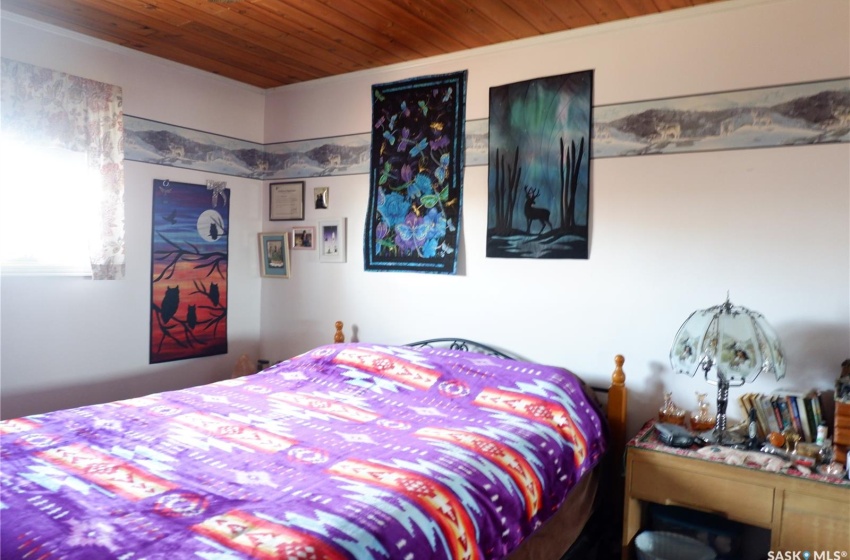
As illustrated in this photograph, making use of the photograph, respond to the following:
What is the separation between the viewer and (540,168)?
10.2 ft

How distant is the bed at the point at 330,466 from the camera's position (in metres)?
1.47

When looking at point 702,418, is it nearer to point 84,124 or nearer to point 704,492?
point 704,492

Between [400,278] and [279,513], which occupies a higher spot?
[400,278]

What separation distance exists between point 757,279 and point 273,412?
7.24ft

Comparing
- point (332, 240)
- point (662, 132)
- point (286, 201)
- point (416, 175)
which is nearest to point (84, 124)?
point (286, 201)

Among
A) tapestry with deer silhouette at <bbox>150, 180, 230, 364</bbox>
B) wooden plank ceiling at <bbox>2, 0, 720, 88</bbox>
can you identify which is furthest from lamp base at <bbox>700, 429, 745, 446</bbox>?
tapestry with deer silhouette at <bbox>150, 180, 230, 364</bbox>

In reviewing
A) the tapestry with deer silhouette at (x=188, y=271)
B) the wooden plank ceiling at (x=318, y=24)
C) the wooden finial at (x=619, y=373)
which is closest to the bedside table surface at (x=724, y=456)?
the wooden finial at (x=619, y=373)

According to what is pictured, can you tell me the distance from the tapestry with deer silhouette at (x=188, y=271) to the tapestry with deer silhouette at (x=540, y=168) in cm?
188

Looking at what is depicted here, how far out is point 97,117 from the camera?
10.7ft

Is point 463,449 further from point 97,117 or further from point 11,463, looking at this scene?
point 97,117

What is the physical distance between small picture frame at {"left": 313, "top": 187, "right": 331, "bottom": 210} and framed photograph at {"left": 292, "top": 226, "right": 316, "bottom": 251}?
16cm

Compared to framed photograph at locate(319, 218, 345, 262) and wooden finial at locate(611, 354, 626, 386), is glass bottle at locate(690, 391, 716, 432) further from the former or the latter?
framed photograph at locate(319, 218, 345, 262)

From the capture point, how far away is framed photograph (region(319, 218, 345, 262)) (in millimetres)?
3836

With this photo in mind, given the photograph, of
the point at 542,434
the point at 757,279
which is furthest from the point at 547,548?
the point at 757,279
